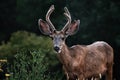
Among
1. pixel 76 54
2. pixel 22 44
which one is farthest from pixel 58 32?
pixel 22 44

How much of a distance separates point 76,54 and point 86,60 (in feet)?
1.34

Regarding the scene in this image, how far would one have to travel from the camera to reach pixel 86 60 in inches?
661

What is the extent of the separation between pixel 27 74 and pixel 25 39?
12230 millimetres

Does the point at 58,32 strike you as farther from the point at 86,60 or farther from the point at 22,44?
the point at 22,44

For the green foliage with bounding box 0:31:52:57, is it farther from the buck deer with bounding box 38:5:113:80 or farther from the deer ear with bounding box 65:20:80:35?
the deer ear with bounding box 65:20:80:35

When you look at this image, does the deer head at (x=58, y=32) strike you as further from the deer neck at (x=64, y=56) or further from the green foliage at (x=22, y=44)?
the green foliage at (x=22, y=44)

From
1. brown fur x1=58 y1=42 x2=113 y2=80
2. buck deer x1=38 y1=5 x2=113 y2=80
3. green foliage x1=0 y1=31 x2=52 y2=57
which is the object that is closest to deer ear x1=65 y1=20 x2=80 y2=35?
buck deer x1=38 y1=5 x2=113 y2=80

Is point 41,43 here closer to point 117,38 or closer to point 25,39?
point 25,39

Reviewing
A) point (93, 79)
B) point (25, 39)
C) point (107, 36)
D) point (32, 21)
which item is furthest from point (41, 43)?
point (93, 79)

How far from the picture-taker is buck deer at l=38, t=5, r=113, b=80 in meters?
16.1

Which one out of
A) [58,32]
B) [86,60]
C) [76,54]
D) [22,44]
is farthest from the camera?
[22,44]

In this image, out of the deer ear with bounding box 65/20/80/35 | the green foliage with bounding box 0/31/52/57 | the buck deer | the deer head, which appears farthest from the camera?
the green foliage with bounding box 0/31/52/57

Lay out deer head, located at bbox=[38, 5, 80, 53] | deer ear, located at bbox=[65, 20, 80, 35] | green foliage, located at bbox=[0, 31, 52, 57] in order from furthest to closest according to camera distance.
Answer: green foliage, located at bbox=[0, 31, 52, 57] < deer ear, located at bbox=[65, 20, 80, 35] < deer head, located at bbox=[38, 5, 80, 53]

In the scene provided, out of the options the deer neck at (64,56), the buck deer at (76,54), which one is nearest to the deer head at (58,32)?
the buck deer at (76,54)
